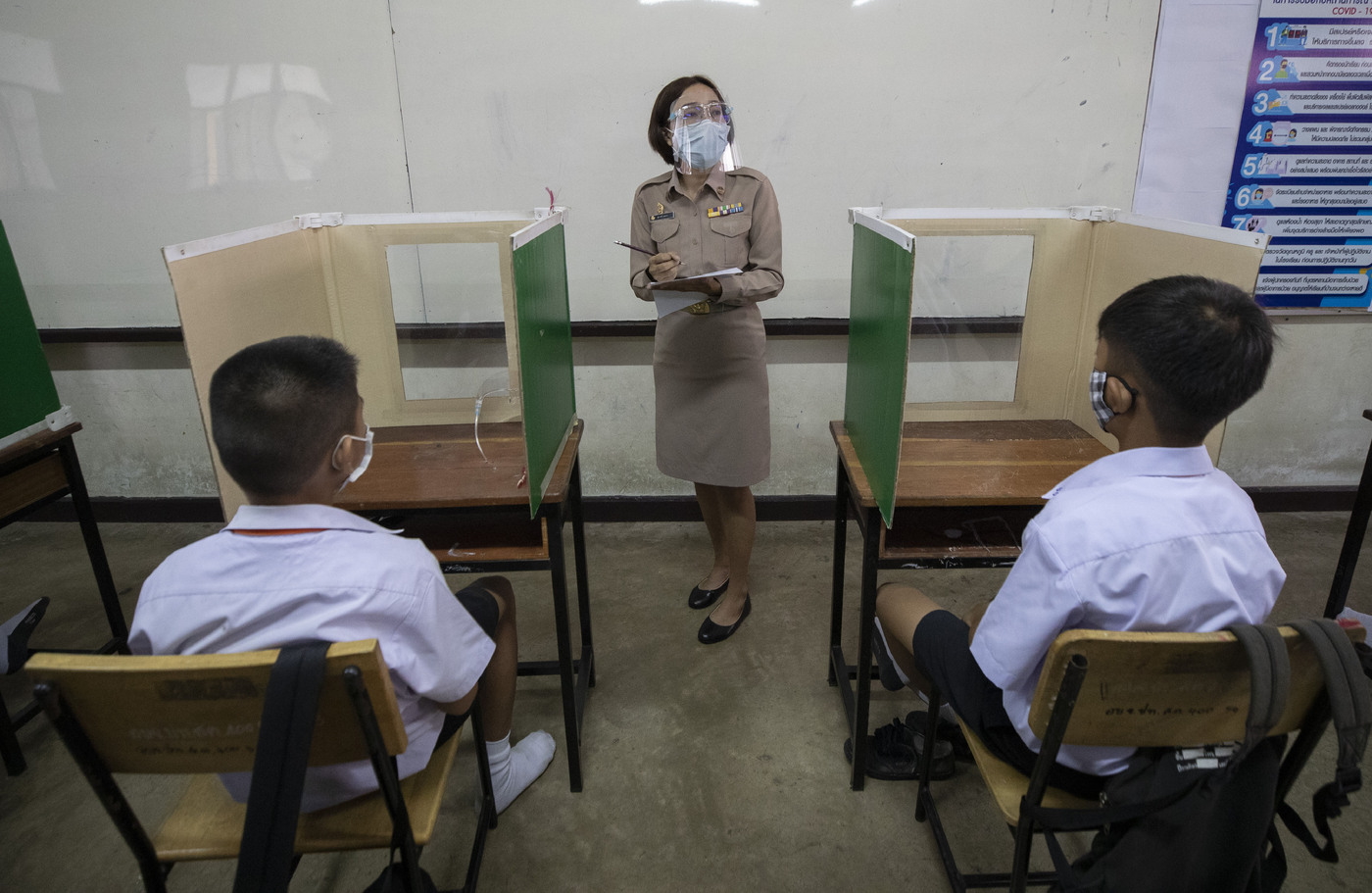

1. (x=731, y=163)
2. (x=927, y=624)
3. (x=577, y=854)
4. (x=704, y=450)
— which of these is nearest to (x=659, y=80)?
(x=731, y=163)

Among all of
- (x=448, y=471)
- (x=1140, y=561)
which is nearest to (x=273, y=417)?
(x=448, y=471)

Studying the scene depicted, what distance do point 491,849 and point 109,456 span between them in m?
2.45

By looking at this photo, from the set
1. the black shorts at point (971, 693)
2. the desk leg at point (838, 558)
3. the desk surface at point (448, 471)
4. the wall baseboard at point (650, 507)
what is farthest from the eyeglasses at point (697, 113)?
the wall baseboard at point (650, 507)

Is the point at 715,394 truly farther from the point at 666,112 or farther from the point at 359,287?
the point at 359,287

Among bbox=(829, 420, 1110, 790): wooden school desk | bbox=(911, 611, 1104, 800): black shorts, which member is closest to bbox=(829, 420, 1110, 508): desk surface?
bbox=(829, 420, 1110, 790): wooden school desk

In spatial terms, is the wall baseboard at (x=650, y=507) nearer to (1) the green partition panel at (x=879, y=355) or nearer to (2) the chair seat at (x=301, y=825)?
(1) the green partition panel at (x=879, y=355)

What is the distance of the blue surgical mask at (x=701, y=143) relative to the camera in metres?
1.92

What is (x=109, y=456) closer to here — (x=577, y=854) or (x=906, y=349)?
(x=577, y=854)

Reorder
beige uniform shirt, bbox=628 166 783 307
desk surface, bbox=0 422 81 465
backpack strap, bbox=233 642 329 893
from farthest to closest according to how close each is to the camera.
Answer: beige uniform shirt, bbox=628 166 783 307, desk surface, bbox=0 422 81 465, backpack strap, bbox=233 642 329 893

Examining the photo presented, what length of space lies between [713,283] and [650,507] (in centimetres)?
140

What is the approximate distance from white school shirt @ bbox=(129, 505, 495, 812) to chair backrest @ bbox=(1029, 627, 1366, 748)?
80 cm

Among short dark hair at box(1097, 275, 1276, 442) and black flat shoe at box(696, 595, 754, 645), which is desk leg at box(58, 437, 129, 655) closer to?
black flat shoe at box(696, 595, 754, 645)

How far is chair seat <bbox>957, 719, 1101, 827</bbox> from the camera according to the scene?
1.15m

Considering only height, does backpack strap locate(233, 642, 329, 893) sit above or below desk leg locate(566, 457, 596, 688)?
above
